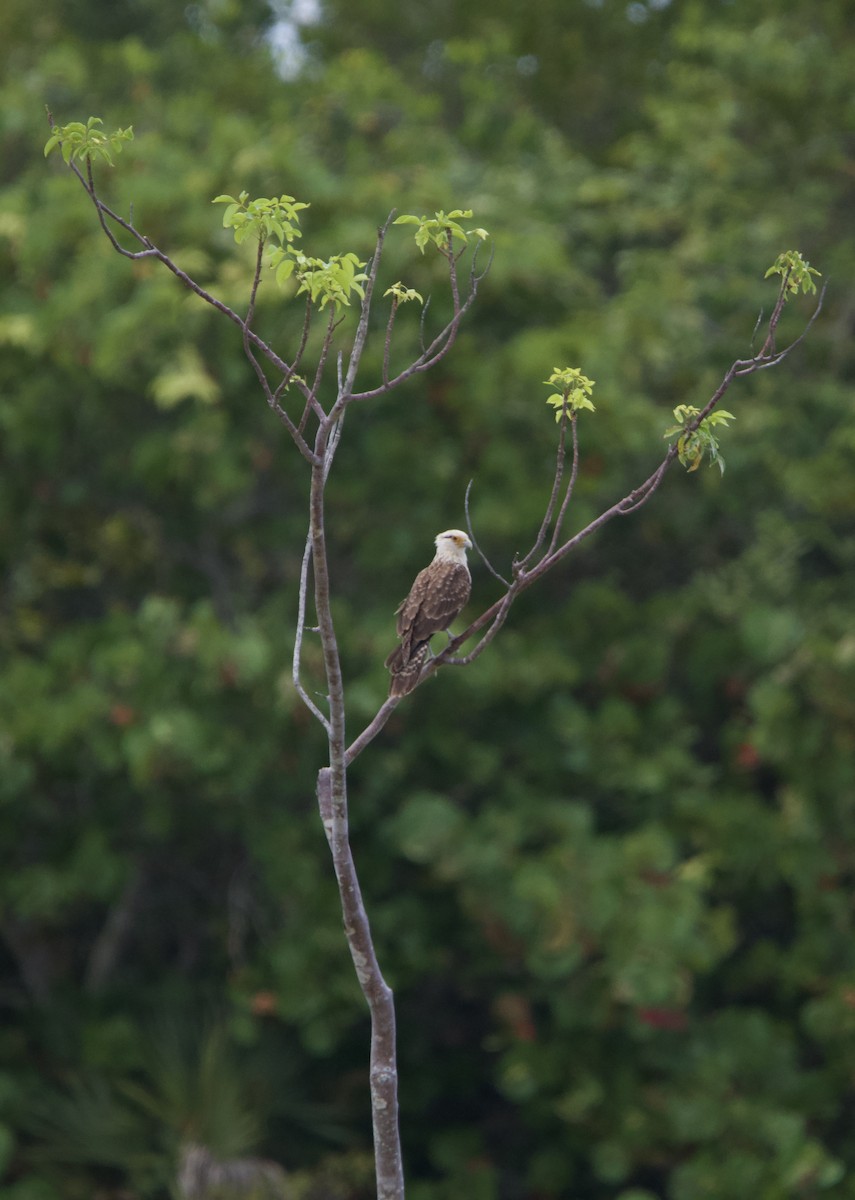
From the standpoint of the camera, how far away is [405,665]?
380 cm

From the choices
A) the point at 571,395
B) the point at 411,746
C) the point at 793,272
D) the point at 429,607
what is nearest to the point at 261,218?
the point at 571,395

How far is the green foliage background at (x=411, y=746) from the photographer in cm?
678

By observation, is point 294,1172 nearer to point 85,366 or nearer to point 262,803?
point 262,803

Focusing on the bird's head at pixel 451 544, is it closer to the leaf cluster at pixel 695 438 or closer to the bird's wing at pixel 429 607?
the bird's wing at pixel 429 607

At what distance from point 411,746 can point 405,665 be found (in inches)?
137

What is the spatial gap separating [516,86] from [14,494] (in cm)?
601

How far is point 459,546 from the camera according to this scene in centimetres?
431

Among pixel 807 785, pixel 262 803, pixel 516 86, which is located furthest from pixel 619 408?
pixel 516 86

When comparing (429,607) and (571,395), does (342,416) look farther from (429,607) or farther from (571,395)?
(429,607)

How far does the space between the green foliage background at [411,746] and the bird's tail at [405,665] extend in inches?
106

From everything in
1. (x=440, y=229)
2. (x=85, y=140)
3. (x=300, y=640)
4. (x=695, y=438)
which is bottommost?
(x=300, y=640)

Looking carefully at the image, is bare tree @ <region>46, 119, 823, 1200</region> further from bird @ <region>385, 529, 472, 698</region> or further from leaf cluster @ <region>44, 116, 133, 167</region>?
bird @ <region>385, 529, 472, 698</region>

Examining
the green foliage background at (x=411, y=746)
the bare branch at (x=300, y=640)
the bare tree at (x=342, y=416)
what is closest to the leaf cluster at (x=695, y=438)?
the bare tree at (x=342, y=416)

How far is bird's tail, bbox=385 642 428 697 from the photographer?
357 centimetres
